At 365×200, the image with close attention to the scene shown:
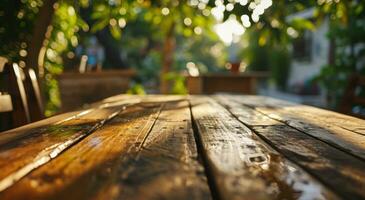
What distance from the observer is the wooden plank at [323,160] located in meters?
0.63

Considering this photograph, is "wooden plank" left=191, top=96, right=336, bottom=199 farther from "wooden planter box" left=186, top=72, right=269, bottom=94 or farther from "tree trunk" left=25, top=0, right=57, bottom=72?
"wooden planter box" left=186, top=72, right=269, bottom=94

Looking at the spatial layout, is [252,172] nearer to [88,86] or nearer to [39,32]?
[39,32]

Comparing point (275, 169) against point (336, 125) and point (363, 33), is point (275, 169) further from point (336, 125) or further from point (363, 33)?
point (363, 33)

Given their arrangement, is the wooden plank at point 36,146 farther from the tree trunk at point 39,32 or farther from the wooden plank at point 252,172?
the tree trunk at point 39,32

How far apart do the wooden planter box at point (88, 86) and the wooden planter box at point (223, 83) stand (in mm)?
1544

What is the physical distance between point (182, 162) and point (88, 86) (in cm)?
439

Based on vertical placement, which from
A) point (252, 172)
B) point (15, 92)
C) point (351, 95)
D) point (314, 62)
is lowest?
point (314, 62)

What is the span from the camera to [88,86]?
495 cm

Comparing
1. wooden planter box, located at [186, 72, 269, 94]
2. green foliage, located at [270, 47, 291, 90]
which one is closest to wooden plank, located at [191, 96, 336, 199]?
wooden planter box, located at [186, 72, 269, 94]

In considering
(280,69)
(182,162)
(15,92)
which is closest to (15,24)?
(15,92)

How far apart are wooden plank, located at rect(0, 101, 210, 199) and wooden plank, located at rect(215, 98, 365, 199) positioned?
0.22 meters

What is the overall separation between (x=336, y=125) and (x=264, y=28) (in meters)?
1.56

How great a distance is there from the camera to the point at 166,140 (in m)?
1.00

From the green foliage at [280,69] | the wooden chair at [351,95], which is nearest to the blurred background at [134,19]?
the wooden chair at [351,95]
